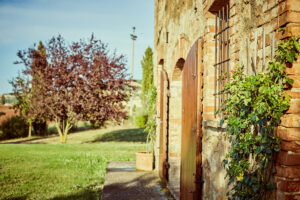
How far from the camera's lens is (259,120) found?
182 centimetres

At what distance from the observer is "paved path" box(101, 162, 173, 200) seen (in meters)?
4.48

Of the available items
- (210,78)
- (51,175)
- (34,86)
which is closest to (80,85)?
(34,86)

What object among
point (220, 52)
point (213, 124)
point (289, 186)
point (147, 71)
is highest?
point (147, 71)

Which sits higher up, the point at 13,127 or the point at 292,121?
the point at 292,121

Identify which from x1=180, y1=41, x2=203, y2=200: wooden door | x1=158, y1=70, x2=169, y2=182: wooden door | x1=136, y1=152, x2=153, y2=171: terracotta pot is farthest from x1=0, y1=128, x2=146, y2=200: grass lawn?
x1=180, y1=41, x2=203, y2=200: wooden door

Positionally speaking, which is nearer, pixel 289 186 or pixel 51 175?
pixel 289 186

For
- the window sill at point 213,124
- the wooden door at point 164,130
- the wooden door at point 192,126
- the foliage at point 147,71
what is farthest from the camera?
the foliage at point 147,71

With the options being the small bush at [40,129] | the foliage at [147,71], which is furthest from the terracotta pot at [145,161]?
the foliage at [147,71]

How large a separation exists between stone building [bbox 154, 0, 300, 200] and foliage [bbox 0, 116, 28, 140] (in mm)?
15310

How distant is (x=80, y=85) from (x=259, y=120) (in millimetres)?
11675

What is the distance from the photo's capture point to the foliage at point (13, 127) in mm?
17781

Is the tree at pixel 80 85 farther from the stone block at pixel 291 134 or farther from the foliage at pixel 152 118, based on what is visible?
the stone block at pixel 291 134

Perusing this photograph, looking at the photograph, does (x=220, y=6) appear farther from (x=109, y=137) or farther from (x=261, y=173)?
(x=109, y=137)

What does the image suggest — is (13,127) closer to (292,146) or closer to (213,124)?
(213,124)
